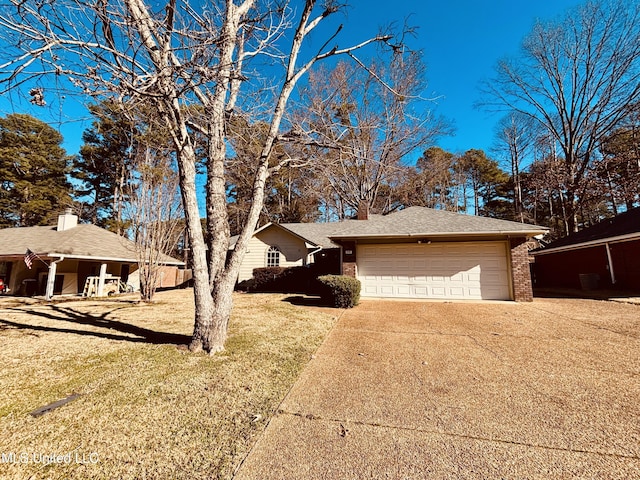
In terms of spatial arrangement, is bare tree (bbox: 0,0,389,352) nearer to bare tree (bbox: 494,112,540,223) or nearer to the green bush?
the green bush

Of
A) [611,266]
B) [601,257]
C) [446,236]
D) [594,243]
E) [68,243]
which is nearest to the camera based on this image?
[446,236]

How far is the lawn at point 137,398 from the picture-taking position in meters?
1.93

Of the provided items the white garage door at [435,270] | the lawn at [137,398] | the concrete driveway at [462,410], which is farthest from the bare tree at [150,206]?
the concrete driveway at [462,410]

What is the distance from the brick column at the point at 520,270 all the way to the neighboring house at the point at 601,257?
411 centimetres

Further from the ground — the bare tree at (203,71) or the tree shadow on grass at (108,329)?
the bare tree at (203,71)

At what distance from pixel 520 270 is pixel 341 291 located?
6.34m

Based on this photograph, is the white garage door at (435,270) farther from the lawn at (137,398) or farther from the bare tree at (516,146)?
the bare tree at (516,146)

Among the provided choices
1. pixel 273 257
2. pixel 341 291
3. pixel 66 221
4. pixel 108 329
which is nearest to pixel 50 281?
pixel 66 221

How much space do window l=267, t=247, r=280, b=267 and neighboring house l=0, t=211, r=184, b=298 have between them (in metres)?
5.06

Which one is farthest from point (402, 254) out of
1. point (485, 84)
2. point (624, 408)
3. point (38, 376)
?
point (485, 84)

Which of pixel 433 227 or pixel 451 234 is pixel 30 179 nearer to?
Result: pixel 433 227

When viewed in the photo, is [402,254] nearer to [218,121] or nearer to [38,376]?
[218,121]

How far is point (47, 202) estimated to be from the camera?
2139cm

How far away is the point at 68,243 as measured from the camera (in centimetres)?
1251
